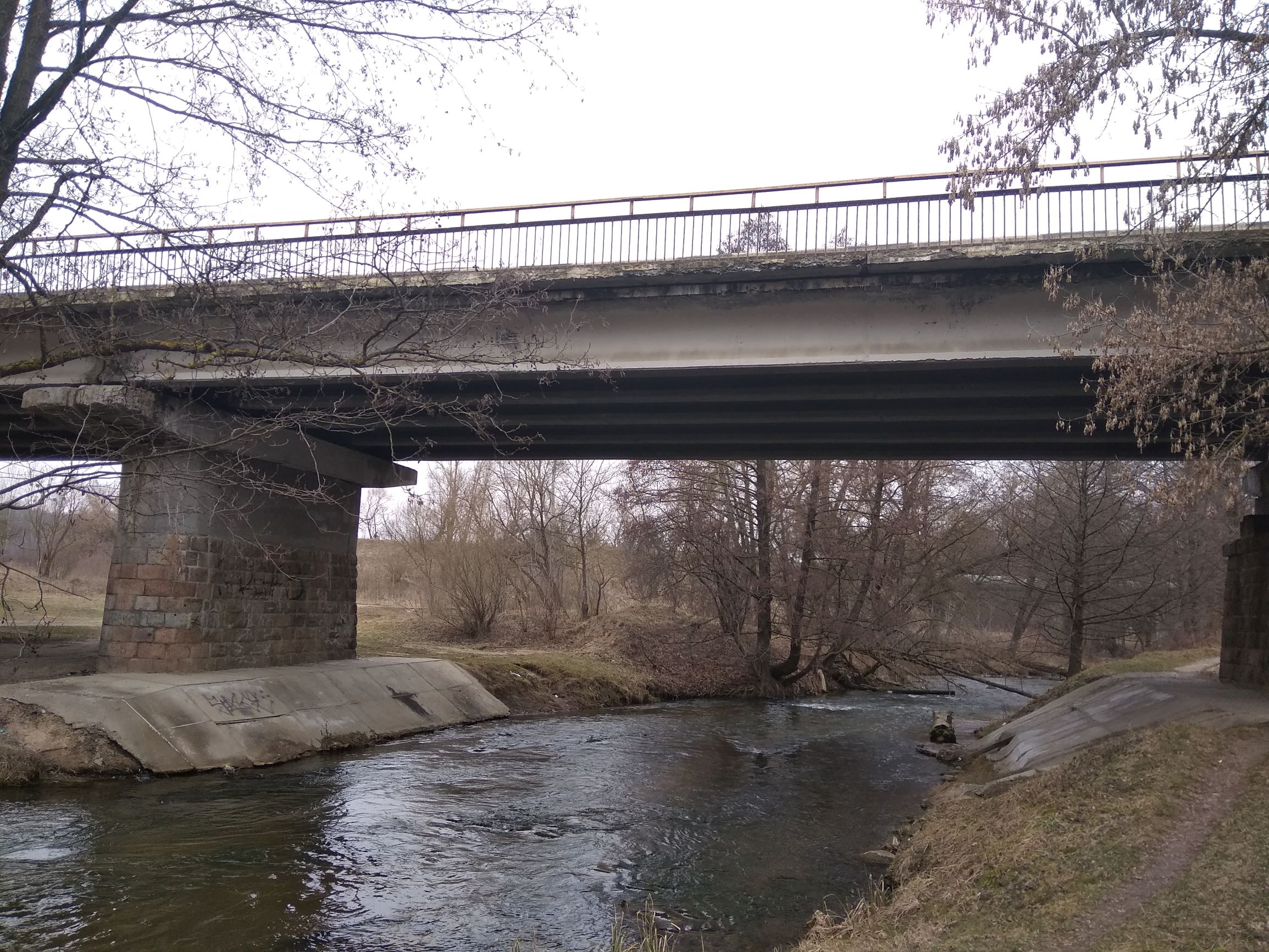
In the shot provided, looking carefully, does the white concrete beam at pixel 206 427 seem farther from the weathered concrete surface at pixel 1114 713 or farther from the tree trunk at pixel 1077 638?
the tree trunk at pixel 1077 638

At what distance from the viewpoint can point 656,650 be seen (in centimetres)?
3030

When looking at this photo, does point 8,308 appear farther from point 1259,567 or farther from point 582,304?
point 1259,567

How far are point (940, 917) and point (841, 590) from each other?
78.1ft

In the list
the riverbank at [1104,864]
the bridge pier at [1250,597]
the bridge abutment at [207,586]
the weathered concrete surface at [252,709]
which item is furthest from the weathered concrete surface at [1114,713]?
the bridge abutment at [207,586]

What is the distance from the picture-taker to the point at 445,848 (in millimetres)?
10039

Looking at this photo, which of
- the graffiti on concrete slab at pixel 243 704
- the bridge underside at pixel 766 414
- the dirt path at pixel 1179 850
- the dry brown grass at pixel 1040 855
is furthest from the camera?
the graffiti on concrete slab at pixel 243 704

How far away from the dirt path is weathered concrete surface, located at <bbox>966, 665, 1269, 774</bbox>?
1.47m

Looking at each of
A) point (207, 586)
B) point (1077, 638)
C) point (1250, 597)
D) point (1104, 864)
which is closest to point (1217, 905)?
point (1104, 864)

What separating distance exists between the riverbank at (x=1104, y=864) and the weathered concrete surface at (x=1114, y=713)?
166cm

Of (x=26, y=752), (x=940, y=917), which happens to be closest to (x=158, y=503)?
(x=26, y=752)

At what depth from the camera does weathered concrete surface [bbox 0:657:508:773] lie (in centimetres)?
1329

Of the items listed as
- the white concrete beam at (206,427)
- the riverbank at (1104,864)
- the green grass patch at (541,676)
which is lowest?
the green grass patch at (541,676)

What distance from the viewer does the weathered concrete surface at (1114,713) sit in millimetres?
11094

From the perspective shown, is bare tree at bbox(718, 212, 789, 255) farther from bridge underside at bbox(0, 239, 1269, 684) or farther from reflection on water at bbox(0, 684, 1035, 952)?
reflection on water at bbox(0, 684, 1035, 952)
